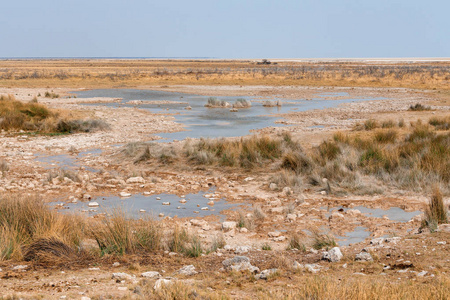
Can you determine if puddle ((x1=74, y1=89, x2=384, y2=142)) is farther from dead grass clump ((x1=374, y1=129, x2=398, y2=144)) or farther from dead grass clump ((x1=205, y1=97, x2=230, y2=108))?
dead grass clump ((x1=374, y1=129, x2=398, y2=144))

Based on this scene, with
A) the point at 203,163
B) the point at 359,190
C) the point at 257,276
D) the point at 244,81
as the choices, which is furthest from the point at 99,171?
the point at 244,81

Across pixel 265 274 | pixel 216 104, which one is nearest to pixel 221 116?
pixel 216 104

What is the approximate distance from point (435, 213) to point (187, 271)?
4509 millimetres

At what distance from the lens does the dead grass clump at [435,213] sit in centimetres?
747

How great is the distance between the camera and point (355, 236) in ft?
25.5

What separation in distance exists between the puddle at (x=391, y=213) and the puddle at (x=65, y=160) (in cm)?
776

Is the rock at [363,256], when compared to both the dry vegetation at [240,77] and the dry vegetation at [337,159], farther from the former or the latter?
the dry vegetation at [240,77]

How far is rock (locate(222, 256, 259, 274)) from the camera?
18.9 feet

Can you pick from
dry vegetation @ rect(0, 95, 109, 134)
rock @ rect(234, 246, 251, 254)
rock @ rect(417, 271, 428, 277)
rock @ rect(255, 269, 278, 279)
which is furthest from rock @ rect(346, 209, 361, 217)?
dry vegetation @ rect(0, 95, 109, 134)

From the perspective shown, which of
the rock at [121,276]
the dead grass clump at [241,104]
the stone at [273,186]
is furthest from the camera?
the dead grass clump at [241,104]

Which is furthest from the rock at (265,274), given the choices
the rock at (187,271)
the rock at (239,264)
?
the rock at (187,271)

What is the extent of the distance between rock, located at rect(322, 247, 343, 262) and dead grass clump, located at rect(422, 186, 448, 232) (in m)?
2.12

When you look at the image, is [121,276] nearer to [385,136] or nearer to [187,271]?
[187,271]

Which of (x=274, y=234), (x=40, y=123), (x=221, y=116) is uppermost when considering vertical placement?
(x=40, y=123)
